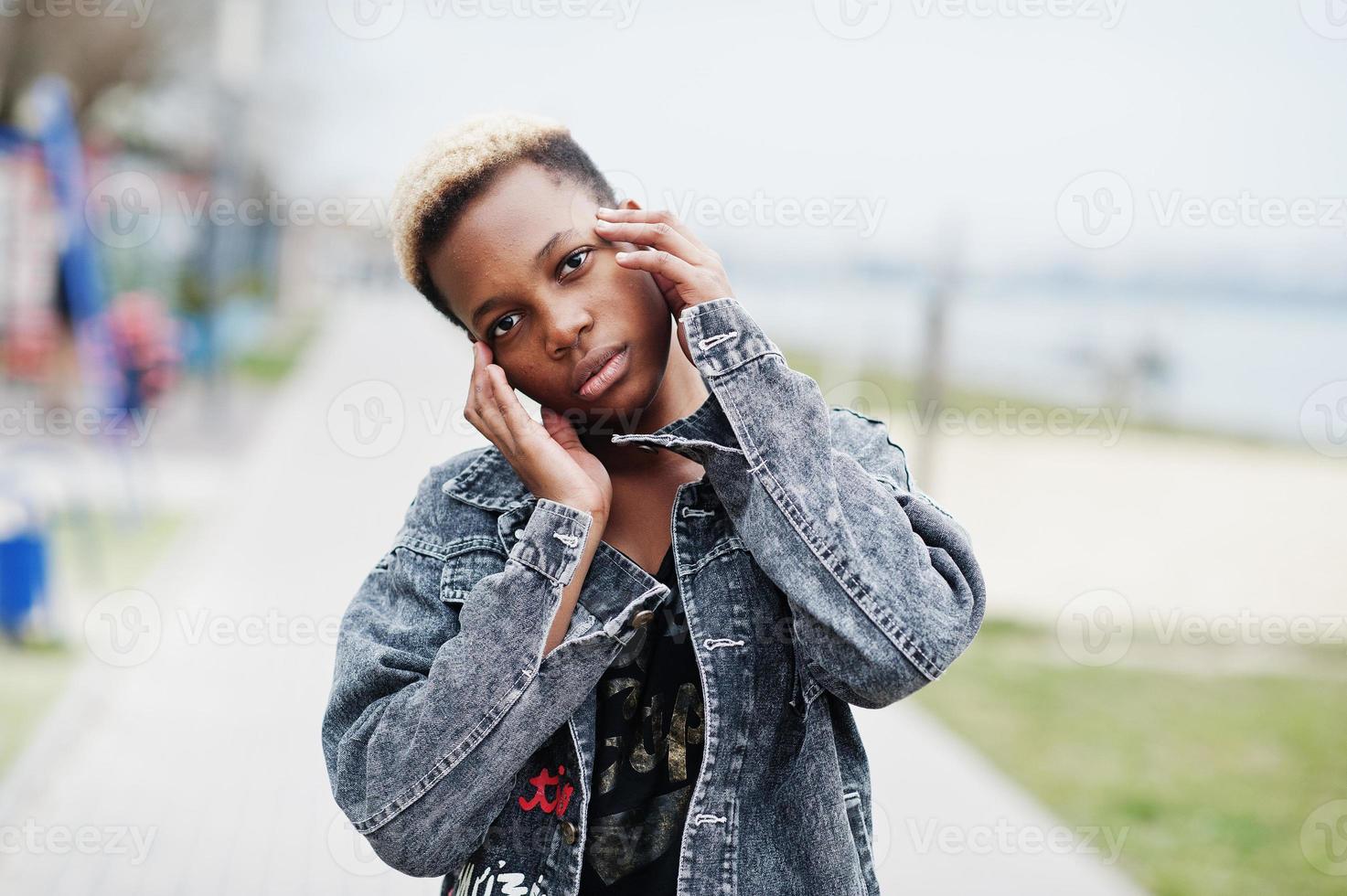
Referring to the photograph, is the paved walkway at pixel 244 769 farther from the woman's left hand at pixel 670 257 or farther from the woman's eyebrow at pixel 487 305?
the woman's left hand at pixel 670 257

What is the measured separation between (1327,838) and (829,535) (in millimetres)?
3731

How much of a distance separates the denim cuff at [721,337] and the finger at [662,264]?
0.04 metres

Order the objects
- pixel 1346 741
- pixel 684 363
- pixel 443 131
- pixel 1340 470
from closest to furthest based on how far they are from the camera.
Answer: pixel 443 131
pixel 684 363
pixel 1346 741
pixel 1340 470

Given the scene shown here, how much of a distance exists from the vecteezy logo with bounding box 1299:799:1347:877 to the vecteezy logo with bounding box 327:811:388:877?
122 inches

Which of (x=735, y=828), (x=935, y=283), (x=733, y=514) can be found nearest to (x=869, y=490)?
(x=733, y=514)

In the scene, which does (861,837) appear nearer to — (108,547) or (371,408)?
(371,408)

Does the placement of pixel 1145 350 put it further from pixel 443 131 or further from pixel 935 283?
pixel 443 131

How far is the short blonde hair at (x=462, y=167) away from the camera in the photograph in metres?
1.44

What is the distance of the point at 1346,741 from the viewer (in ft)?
16.2

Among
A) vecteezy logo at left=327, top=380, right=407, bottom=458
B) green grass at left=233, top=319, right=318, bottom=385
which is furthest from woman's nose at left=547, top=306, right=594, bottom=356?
green grass at left=233, top=319, right=318, bottom=385

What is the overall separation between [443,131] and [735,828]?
3.11 feet
